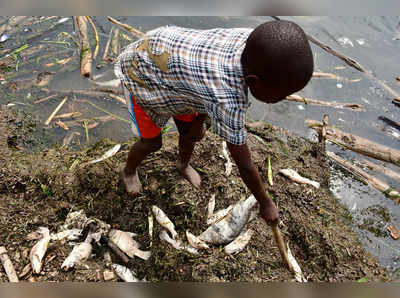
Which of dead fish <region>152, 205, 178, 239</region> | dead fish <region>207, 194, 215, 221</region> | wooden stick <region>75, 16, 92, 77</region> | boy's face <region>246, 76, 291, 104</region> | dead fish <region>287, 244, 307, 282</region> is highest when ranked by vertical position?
boy's face <region>246, 76, 291, 104</region>

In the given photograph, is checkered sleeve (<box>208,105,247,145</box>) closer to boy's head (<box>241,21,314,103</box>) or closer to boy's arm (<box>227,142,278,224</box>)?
boy's arm (<box>227,142,278,224</box>)

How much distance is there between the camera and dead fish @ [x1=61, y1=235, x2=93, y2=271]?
220 cm

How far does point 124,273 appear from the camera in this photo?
88.7 inches

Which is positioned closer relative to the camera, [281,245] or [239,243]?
[281,245]

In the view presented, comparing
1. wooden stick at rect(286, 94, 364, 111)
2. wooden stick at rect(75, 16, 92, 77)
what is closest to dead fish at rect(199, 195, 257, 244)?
wooden stick at rect(286, 94, 364, 111)

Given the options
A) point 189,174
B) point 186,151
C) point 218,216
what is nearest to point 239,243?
point 218,216

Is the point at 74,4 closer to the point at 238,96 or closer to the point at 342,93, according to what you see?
the point at 238,96

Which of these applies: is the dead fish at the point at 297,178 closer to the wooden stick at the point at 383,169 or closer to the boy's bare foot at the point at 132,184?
the wooden stick at the point at 383,169

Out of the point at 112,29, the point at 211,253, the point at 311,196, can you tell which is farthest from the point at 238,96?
the point at 112,29

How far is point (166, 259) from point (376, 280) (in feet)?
4.99

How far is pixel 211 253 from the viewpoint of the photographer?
229 centimetres

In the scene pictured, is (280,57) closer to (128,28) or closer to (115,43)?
(115,43)

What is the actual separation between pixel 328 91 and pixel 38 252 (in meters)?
3.30

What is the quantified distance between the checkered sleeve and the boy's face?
114mm
